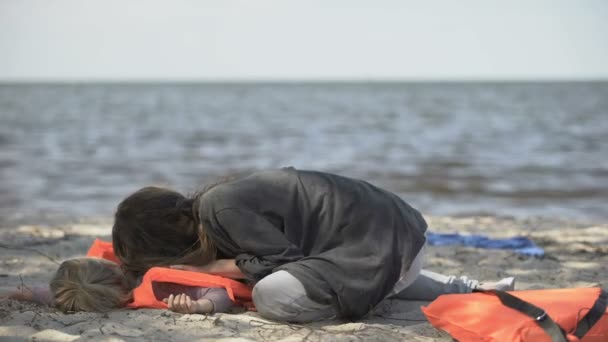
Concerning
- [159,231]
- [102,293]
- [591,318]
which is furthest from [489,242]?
[102,293]

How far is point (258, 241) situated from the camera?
308 cm

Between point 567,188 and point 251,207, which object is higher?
point 251,207

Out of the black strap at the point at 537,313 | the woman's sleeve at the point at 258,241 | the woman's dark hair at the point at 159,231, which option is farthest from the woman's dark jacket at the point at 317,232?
the black strap at the point at 537,313

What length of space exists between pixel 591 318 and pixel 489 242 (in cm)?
223

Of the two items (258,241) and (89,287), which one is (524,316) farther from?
(89,287)

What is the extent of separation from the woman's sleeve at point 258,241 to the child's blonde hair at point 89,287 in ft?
2.23

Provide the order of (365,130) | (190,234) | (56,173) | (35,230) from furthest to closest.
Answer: (365,130)
(56,173)
(35,230)
(190,234)

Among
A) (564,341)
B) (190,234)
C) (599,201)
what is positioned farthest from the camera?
(599,201)

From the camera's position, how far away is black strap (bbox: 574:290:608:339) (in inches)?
112

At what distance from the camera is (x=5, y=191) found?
870 centimetres

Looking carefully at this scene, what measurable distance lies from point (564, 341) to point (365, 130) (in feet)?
53.0

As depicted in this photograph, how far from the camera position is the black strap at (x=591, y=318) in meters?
2.86

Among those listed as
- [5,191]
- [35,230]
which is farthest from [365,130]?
[35,230]

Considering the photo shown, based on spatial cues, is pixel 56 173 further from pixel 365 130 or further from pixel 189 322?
pixel 365 130
